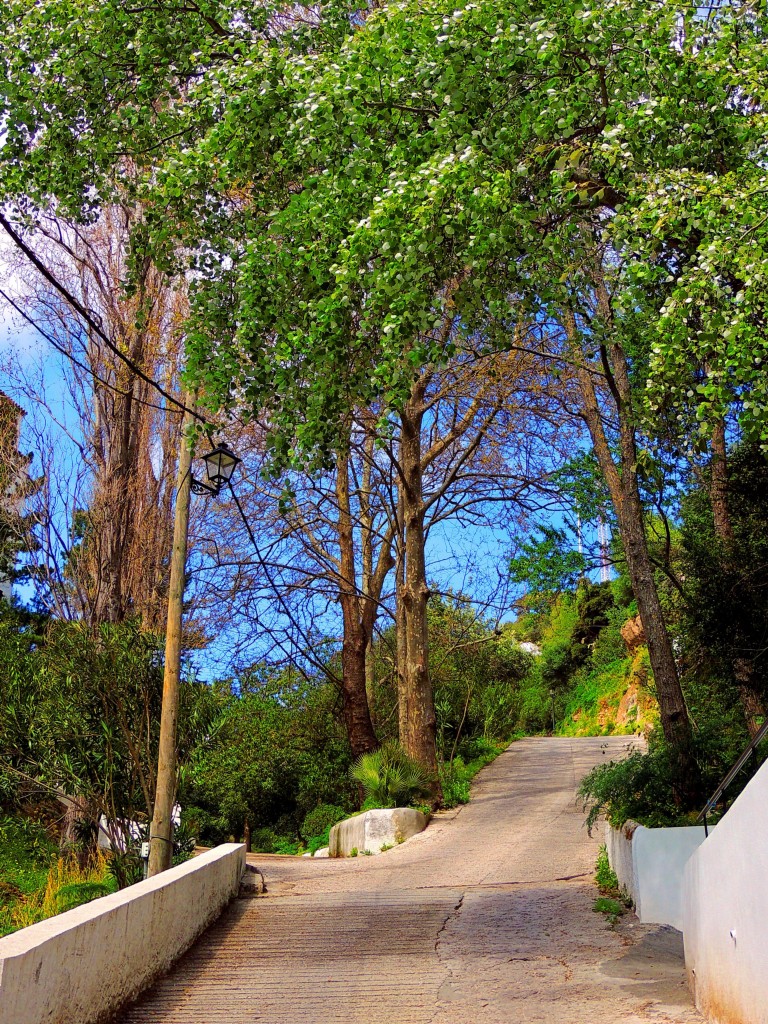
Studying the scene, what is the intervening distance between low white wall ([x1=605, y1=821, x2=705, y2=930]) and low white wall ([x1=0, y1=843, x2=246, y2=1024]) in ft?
13.7

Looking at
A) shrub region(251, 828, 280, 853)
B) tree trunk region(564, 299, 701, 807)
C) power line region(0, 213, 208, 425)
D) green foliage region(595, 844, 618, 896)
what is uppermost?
power line region(0, 213, 208, 425)

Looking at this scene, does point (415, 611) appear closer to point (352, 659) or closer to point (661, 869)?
point (352, 659)

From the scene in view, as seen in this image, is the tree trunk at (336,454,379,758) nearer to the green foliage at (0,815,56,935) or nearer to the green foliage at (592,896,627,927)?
the green foliage at (0,815,56,935)

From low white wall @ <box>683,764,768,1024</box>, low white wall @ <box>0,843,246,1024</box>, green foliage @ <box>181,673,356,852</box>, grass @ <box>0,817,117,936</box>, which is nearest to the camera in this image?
low white wall @ <box>683,764,768,1024</box>

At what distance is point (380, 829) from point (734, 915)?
11594 millimetres

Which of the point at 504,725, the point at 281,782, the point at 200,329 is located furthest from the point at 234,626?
the point at 200,329

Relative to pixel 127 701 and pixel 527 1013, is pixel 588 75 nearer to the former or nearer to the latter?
pixel 527 1013

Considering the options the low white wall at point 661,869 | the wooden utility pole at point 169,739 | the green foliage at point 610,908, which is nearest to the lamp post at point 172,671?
the wooden utility pole at point 169,739

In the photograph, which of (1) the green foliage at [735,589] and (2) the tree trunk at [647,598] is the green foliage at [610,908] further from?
(1) the green foliage at [735,589]

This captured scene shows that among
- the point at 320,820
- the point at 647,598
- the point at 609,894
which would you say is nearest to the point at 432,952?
the point at 609,894

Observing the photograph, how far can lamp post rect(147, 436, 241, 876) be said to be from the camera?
33.4ft

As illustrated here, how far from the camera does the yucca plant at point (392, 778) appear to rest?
56.9 feet

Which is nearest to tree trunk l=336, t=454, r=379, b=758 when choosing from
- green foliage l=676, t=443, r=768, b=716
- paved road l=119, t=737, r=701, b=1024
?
paved road l=119, t=737, r=701, b=1024

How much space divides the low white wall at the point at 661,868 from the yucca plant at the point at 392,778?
8.18 metres
